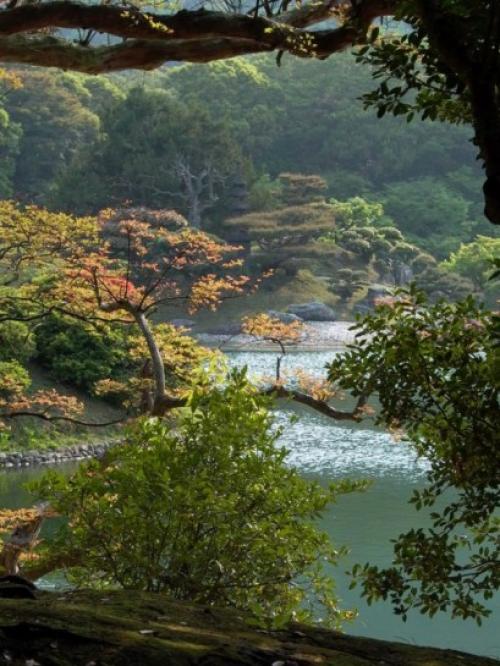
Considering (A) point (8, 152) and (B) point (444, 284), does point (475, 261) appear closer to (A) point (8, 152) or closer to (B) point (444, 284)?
(B) point (444, 284)

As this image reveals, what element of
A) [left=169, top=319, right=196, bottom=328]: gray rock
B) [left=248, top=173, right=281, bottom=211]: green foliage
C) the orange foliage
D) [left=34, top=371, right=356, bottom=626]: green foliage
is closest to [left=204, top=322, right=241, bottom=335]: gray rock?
[left=169, top=319, right=196, bottom=328]: gray rock

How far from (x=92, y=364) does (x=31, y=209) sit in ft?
27.3

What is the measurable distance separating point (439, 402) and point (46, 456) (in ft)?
47.7

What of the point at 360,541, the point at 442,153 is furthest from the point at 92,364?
the point at 442,153

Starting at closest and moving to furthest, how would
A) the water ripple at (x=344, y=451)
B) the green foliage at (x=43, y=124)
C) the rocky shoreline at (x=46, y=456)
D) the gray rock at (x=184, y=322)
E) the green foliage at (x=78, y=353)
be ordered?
the water ripple at (x=344, y=451)
the rocky shoreline at (x=46, y=456)
the green foliage at (x=78, y=353)
the gray rock at (x=184, y=322)
the green foliage at (x=43, y=124)

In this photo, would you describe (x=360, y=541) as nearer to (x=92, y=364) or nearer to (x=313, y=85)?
(x=92, y=364)

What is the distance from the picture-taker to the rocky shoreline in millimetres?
16359

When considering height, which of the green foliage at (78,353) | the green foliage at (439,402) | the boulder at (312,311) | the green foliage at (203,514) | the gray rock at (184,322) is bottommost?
the gray rock at (184,322)

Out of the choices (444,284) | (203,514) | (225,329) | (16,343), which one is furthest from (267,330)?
(444,284)

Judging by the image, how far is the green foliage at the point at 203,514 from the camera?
3445 mm

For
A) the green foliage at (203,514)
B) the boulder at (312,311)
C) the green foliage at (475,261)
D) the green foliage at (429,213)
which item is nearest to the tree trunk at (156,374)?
the green foliage at (203,514)

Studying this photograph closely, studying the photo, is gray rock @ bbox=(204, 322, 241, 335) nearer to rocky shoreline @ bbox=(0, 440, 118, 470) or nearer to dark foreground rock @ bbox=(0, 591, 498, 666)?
rocky shoreline @ bbox=(0, 440, 118, 470)

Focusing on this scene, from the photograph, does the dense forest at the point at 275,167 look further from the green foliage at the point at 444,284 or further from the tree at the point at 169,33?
the tree at the point at 169,33

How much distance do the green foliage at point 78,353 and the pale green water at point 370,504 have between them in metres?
2.73
